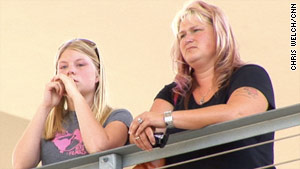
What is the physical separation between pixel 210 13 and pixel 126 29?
6.85ft

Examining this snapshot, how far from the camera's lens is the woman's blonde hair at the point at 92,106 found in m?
2.50

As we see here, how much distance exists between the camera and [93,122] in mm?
2338

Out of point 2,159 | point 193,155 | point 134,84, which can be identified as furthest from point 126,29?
point 193,155

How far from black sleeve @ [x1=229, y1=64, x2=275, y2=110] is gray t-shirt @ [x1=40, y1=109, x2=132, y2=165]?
43 centimetres

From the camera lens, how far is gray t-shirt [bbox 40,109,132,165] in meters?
2.40

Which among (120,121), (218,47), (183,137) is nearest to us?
(183,137)

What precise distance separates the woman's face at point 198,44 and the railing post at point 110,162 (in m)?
0.40

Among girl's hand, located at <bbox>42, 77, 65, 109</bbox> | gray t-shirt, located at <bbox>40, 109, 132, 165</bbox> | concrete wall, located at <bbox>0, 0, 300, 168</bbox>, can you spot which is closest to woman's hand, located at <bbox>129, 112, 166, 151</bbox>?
gray t-shirt, located at <bbox>40, 109, 132, 165</bbox>

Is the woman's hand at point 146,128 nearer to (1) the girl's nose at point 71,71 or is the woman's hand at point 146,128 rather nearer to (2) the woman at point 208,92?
(2) the woman at point 208,92

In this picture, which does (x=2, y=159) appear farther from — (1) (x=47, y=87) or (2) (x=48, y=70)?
(1) (x=47, y=87)

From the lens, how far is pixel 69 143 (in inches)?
96.0

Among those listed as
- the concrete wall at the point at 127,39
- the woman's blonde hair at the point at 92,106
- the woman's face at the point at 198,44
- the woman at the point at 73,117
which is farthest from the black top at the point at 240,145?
the concrete wall at the point at 127,39

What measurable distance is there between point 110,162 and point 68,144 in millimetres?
405

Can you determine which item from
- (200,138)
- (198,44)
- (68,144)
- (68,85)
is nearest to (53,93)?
(68,85)
